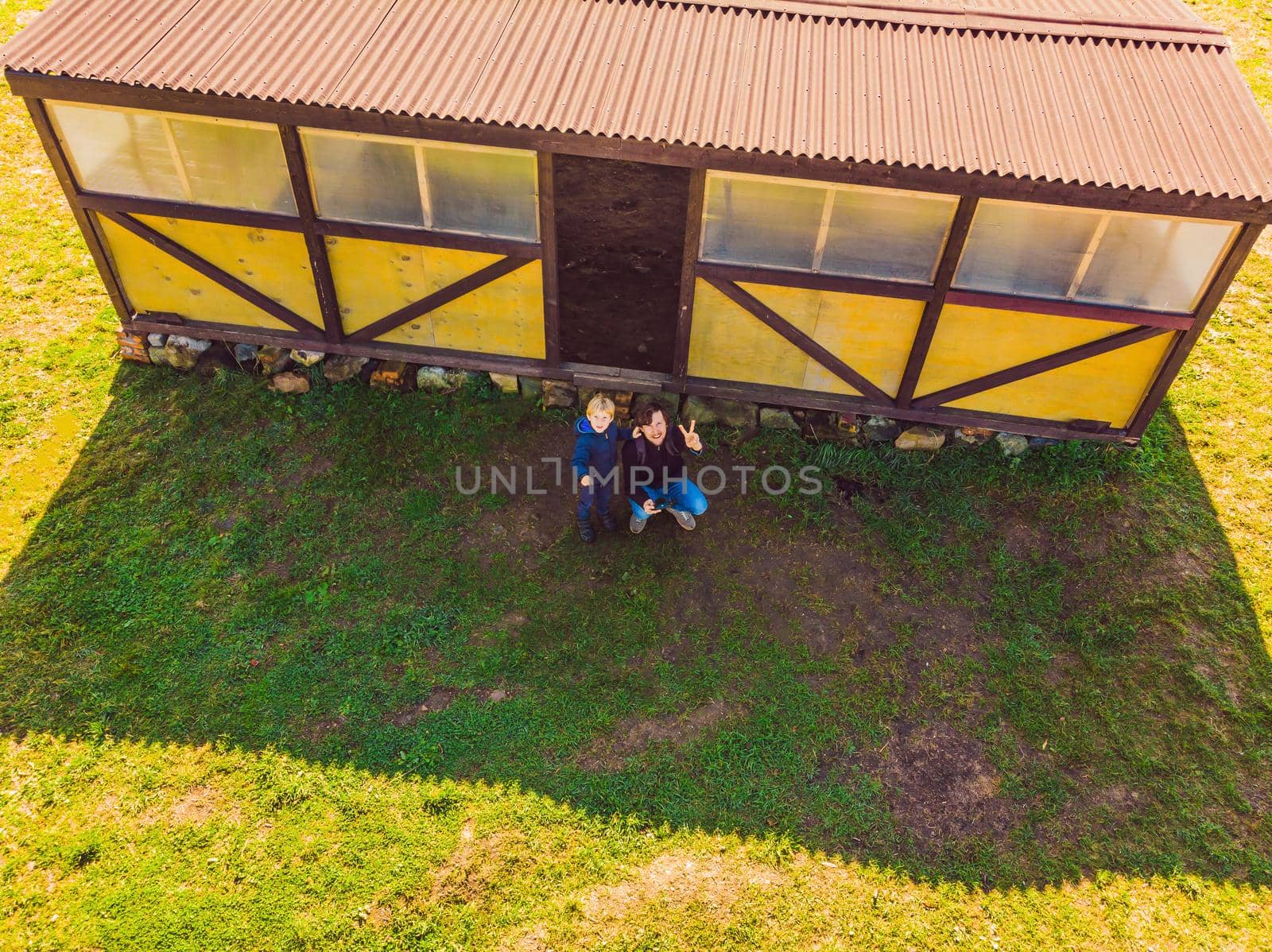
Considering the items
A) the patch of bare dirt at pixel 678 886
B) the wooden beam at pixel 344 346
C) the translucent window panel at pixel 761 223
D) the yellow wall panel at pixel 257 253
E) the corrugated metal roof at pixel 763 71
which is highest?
the corrugated metal roof at pixel 763 71

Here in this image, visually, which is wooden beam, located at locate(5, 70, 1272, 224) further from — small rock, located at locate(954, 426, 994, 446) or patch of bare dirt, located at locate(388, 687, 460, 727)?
patch of bare dirt, located at locate(388, 687, 460, 727)

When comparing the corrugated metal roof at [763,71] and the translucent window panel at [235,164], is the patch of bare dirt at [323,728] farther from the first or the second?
the corrugated metal roof at [763,71]

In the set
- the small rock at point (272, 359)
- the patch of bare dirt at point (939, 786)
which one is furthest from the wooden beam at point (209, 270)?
the patch of bare dirt at point (939, 786)

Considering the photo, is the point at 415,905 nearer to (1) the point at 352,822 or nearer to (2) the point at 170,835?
(1) the point at 352,822

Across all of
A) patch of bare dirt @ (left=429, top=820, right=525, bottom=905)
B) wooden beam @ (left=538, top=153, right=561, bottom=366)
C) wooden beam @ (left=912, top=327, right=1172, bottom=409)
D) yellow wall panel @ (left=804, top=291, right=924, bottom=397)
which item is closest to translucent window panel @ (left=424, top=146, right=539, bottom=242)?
wooden beam @ (left=538, top=153, right=561, bottom=366)

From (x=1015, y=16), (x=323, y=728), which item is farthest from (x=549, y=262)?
A: (x=1015, y=16)
